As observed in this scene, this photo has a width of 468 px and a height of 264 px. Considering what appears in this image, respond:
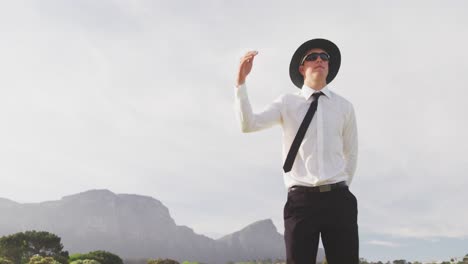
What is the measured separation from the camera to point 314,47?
6348mm

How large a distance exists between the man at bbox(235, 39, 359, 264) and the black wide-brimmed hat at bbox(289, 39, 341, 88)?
0.46 metres

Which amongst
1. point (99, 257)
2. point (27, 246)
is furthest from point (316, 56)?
point (27, 246)

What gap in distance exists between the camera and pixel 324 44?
20.9 feet

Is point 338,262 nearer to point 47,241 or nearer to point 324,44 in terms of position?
point 324,44

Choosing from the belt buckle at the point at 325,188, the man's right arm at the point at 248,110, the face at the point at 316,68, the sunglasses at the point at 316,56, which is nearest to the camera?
the man's right arm at the point at 248,110

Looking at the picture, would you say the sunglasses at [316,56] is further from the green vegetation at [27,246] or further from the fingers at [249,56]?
the green vegetation at [27,246]

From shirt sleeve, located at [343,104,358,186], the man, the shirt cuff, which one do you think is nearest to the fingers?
the man

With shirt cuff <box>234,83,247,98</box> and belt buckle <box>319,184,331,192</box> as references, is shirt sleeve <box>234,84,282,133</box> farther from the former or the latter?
belt buckle <box>319,184,331,192</box>

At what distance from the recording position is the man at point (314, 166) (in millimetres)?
5352

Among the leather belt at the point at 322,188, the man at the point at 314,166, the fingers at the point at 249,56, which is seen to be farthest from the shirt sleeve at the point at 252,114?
the leather belt at the point at 322,188

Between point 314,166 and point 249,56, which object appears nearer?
point 249,56

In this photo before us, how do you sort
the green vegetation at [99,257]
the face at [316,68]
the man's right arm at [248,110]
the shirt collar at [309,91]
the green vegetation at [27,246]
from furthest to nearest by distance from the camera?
the green vegetation at [27,246], the green vegetation at [99,257], the face at [316,68], the shirt collar at [309,91], the man's right arm at [248,110]

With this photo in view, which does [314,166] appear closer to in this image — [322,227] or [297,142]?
[297,142]

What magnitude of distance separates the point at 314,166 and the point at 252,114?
0.87m
